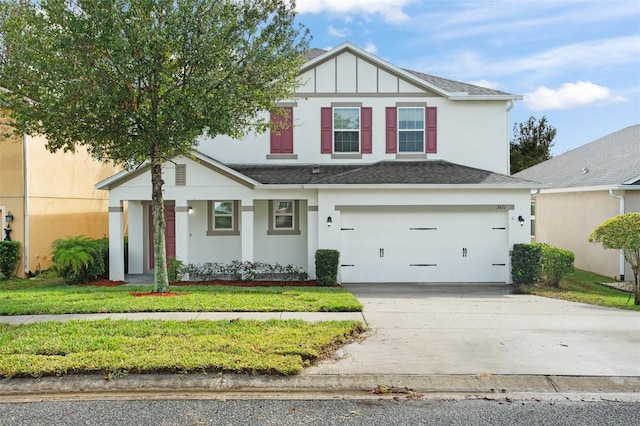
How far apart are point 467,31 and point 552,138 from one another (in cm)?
2458

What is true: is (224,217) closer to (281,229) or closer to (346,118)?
(281,229)

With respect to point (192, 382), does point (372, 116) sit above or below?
above

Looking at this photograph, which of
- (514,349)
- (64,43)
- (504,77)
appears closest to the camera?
(514,349)

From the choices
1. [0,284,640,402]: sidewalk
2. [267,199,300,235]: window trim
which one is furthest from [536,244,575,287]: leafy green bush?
[267,199,300,235]: window trim

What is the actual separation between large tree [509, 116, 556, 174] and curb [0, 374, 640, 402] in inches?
1215

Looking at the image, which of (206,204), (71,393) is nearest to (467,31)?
(206,204)

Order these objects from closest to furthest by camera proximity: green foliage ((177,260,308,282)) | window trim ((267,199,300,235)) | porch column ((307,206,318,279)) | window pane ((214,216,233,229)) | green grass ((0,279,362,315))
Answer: green grass ((0,279,362,315)) < green foliage ((177,260,308,282)) < porch column ((307,206,318,279)) < window trim ((267,199,300,235)) < window pane ((214,216,233,229))

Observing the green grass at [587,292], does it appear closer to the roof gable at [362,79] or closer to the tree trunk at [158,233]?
the roof gable at [362,79]

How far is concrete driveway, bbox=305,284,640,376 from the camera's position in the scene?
241 inches

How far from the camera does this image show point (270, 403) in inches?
205

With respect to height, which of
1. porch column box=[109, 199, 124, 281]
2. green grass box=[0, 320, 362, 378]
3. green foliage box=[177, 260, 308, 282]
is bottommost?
green grass box=[0, 320, 362, 378]

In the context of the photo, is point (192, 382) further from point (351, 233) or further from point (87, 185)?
point (87, 185)

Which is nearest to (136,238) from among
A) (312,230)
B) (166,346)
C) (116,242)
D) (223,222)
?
(116,242)

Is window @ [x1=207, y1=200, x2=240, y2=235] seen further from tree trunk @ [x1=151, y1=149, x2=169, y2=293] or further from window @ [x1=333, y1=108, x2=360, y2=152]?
tree trunk @ [x1=151, y1=149, x2=169, y2=293]
